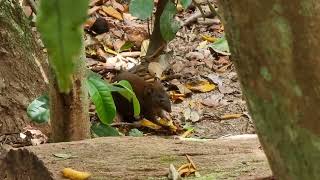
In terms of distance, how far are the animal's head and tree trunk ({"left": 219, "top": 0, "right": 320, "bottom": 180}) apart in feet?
12.3

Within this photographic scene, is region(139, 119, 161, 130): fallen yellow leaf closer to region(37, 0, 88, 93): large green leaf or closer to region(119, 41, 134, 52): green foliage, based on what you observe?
region(119, 41, 134, 52): green foliage

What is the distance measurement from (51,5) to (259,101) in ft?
1.62

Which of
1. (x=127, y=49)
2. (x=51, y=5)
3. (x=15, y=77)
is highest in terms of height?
(x=127, y=49)

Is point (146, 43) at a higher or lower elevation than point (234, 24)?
higher

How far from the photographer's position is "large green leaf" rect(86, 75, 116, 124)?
3304mm

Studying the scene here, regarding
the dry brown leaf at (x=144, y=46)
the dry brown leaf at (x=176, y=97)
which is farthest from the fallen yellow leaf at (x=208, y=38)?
the dry brown leaf at (x=176, y=97)

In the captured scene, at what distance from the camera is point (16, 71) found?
4234 millimetres

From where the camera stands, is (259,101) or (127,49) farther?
(127,49)

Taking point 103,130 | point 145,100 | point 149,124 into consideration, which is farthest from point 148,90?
point 103,130

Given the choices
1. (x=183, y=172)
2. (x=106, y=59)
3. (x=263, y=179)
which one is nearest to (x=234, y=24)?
(x=263, y=179)

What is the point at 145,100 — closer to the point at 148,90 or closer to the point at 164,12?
the point at 148,90

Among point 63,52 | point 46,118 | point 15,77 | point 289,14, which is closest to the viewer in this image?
point 63,52

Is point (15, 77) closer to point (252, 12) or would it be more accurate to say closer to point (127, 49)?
point (127, 49)

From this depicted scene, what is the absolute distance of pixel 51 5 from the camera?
62cm
